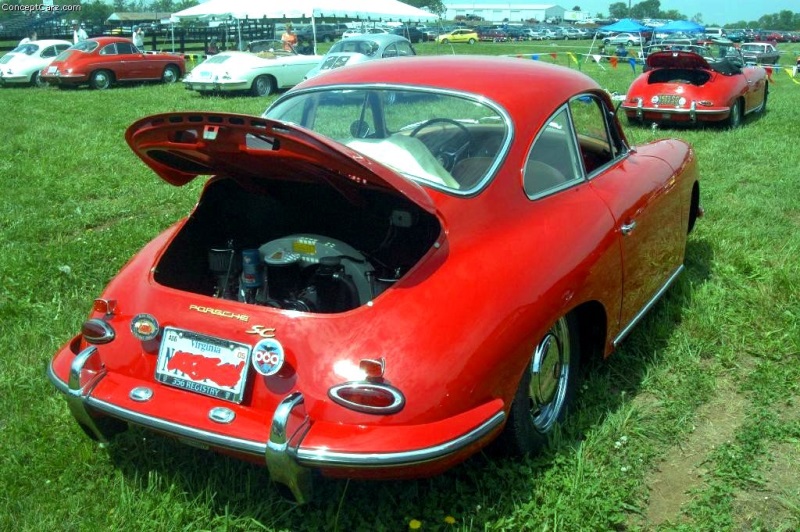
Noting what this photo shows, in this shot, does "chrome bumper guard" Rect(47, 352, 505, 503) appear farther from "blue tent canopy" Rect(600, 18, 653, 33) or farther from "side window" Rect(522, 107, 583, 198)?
"blue tent canopy" Rect(600, 18, 653, 33)

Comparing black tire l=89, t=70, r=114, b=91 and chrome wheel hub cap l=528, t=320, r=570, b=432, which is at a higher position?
chrome wheel hub cap l=528, t=320, r=570, b=432

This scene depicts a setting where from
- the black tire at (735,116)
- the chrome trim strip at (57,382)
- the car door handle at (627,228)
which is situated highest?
the car door handle at (627,228)

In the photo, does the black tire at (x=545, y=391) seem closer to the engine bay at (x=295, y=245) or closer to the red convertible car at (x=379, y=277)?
the red convertible car at (x=379, y=277)

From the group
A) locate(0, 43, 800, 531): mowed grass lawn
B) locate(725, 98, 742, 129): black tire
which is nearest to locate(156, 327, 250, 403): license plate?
locate(0, 43, 800, 531): mowed grass lawn

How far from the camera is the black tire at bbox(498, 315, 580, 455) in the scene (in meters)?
2.92

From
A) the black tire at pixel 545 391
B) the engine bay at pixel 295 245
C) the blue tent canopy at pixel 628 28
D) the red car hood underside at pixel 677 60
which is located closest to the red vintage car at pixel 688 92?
the red car hood underside at pixel 677 60

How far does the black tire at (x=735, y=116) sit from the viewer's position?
10906 mm

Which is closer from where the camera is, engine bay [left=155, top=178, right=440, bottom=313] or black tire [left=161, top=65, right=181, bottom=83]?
engine bay [left=155, top=178, right=440, bottom=313]

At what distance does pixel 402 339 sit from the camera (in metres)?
2.59

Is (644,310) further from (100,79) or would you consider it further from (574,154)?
(100,79)

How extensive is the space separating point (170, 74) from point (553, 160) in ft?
65.0

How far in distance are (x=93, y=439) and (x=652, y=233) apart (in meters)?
2.71

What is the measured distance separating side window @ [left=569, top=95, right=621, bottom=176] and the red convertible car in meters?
0.02

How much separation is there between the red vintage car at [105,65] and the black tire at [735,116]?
1473 centimetres
